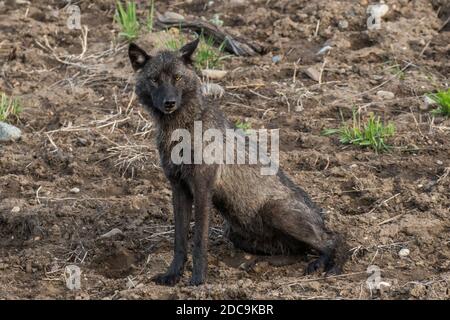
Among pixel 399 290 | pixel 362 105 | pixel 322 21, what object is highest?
pixel 322 21

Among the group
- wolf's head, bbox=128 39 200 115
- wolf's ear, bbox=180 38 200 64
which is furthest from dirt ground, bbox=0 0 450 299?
wolf's ear, bbox=180 38 200 64

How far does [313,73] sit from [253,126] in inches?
36.6

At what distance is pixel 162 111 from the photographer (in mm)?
5859

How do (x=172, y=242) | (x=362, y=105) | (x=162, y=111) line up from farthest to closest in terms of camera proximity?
(x=362, y=105), (x=172, y=242), (x=162, y=111)

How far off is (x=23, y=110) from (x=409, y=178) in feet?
10.8

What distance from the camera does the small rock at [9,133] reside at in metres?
7.52

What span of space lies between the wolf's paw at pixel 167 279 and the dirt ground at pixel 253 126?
0.08 metres

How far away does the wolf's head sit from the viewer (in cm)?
580

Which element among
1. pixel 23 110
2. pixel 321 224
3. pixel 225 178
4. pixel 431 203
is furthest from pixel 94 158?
pixel 431 203

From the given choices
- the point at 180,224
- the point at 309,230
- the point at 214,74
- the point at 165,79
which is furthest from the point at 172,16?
the point at 309,230

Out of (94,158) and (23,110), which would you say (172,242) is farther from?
(23,110)

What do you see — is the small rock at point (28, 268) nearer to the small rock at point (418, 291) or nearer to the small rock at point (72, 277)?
the small rock at point (72, 277)

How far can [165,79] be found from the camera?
586cm

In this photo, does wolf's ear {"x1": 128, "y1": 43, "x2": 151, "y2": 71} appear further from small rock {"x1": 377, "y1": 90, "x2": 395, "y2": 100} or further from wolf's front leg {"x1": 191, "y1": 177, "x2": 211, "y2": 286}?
small rock {"x1": 377, "y1": 90, "x2": 395, "y2": 100}
